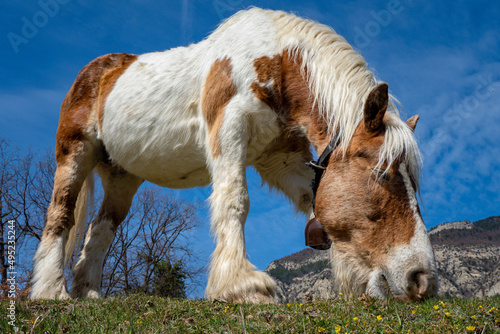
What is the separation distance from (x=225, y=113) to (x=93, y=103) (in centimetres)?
272

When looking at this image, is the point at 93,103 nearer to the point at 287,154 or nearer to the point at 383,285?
the point at 287,154

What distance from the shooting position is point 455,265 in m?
28.3

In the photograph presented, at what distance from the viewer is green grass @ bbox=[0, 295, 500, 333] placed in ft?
7.43

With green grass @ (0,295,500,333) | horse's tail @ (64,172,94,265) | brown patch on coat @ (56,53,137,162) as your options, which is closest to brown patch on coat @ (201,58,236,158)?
green grass @ (0,295,500,333)

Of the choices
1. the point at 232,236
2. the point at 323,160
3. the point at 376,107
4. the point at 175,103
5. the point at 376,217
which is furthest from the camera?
the point at 175,103

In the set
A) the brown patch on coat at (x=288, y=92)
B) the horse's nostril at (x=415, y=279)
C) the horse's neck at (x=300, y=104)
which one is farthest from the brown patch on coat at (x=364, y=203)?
the brown patch on coat at (x=288, y=92)

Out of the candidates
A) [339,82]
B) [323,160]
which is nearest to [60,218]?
[323,160]

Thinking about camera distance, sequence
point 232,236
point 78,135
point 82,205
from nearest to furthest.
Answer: point 232,236 → point 78,135 → point 82,205

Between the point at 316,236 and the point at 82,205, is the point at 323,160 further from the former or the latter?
the point at 82,205

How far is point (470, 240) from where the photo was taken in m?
39.0

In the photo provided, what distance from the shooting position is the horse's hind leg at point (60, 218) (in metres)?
5.04

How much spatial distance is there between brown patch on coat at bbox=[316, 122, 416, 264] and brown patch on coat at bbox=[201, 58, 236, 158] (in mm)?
1195

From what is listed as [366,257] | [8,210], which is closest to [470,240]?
[8,210]

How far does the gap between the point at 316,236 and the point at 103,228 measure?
138 inches
